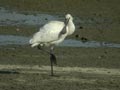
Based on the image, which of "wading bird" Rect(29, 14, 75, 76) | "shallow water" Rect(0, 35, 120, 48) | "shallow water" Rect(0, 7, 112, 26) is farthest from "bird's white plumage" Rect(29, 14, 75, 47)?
"shallow water" Rect(0, 7, 112, 26)

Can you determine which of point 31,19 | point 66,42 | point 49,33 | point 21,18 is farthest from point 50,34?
point 21,18

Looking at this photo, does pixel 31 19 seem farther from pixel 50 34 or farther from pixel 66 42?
pixel 50 34

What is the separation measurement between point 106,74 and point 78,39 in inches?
302

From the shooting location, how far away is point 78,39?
23219 millimetres

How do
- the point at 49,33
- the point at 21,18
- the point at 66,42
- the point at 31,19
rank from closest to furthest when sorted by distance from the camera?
the point at 49,33 < the point at 66,42 < the point at 31,19 < the point at 21,18

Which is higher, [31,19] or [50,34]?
[31,19]

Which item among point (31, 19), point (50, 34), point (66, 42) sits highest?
point (31, 19)

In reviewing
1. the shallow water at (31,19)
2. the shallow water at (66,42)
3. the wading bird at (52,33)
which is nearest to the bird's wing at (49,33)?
the wading bird at (52,33)

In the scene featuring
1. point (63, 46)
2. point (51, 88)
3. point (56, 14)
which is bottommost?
point (51, 88)

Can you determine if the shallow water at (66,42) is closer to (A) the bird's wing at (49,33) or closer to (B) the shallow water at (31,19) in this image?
(B) the shallow water at (31,19)

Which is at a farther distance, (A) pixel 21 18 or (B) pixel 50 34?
(A) pixel 21 18

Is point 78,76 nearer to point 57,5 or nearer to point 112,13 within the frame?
point 112,13

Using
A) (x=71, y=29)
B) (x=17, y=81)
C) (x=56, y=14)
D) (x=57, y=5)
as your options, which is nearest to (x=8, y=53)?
(x=71, y=29)

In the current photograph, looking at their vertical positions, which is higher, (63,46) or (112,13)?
(112,13)
